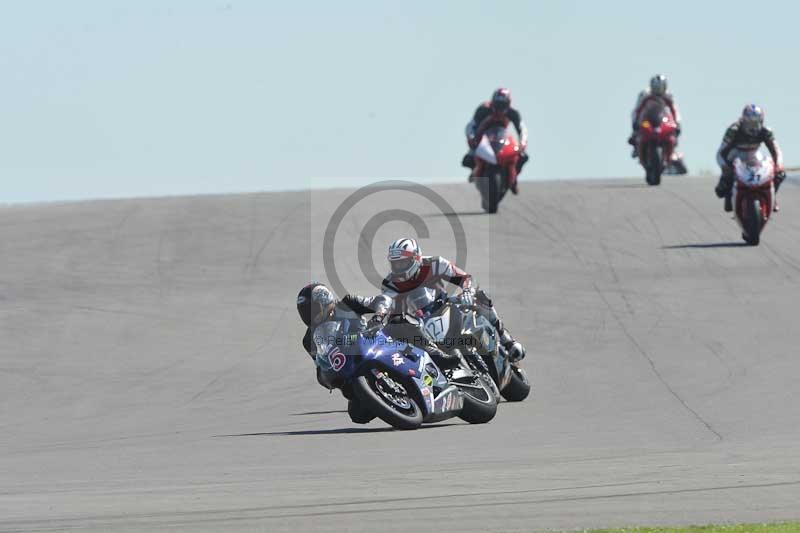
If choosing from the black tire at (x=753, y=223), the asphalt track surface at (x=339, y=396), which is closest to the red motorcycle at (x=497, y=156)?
the asphalt track surface at (x=339, y=396)

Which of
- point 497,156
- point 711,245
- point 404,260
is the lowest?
point 711,245

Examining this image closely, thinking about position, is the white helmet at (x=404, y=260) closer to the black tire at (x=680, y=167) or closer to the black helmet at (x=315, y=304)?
the black helmet at (x=315, y=304)

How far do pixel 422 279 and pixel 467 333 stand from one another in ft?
1.99

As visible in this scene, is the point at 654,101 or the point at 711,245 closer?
the point at 711,245

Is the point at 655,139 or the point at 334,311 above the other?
the point at 334,311

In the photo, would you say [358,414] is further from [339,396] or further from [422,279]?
[339,396]

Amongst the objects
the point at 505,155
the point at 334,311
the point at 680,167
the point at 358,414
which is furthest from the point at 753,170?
the point at 680,167

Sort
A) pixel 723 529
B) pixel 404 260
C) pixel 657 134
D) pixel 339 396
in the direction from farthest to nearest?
pixel 657 134, pixel 339 396, pixel 404 260, pixel 723 529

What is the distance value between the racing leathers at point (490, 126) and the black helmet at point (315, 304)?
1666 cm

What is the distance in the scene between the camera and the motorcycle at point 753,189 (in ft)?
86.7

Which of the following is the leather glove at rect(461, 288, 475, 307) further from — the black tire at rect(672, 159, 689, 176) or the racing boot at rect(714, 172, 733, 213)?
the black tire at rect(672, 159, 689, 176)

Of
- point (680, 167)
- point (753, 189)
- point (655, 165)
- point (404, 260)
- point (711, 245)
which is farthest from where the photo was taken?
point (680, 167)

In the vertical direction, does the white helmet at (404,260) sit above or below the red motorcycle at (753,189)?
above

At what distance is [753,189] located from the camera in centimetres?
2666
